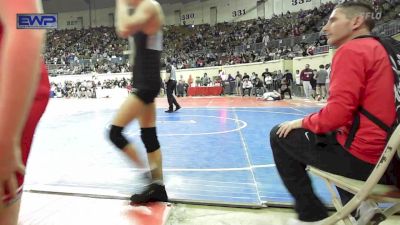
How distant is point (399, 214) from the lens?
2.81 meters

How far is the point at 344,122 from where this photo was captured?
2039 mm

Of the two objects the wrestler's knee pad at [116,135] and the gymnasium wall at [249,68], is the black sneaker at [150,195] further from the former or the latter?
the gymnasium wall at [249,68]

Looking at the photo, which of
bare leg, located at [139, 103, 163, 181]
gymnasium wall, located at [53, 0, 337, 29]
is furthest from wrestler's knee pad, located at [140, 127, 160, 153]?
gymnasium wall, located at [53, 0, 337, 29]

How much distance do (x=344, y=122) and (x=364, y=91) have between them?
192mm

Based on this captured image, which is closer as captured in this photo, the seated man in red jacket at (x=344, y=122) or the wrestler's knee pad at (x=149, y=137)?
the seated man in red jacket at (x=344, y=122)

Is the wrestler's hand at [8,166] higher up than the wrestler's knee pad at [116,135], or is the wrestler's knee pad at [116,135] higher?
the wrestler's hand at [8,166]

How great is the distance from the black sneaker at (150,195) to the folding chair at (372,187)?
1.40 meters

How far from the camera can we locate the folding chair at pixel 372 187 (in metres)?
1.74

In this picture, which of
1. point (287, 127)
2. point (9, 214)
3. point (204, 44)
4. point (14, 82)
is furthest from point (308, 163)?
point (204, 44)

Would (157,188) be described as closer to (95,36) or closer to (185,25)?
(185,25)

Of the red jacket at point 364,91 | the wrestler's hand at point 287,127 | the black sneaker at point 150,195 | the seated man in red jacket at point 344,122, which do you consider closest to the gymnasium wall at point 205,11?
the black sneaker at point 150,195

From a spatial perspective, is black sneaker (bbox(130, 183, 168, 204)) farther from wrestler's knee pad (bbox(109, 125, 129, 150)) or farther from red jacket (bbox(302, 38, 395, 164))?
red jacket (bbox(302, 38, 395, 164))

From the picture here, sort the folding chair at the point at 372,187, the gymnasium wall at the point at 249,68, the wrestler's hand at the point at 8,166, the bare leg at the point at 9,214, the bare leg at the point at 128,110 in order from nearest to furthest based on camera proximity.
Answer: the wrestler's hand at the point at 8,166 → the bare leg at the point at 9,214 → the folding chair at the point at 372,187 → the bare leg at the point at 128,110 → the gymnasium wall at the point at 249,68

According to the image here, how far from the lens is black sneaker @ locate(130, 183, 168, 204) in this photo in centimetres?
307
